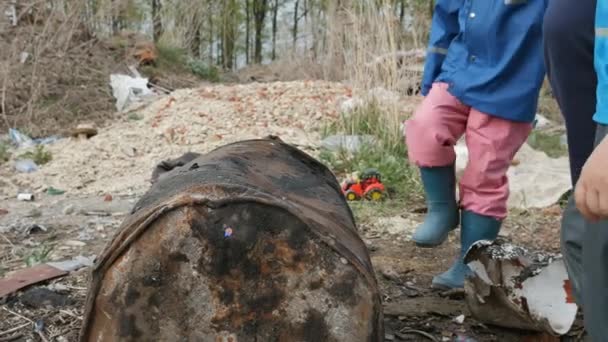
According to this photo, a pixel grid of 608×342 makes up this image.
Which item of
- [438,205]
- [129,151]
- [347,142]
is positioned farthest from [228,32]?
[438,205]

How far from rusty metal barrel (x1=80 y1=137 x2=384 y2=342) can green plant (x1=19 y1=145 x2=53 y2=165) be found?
497 cm

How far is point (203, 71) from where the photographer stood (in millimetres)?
12273

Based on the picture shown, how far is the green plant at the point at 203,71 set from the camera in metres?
12.1

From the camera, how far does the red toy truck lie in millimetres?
4406

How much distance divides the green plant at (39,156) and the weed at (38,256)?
287 centimetres

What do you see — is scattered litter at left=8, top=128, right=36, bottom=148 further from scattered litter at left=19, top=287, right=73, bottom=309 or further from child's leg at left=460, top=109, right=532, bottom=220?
child's leg at left=460, top=109, right=532, bottom=220

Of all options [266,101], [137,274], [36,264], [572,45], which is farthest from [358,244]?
[266,101]

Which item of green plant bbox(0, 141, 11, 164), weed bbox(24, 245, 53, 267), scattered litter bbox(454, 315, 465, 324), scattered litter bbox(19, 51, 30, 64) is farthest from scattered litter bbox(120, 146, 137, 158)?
scattered litter bbox(454, 315, 465, 324)

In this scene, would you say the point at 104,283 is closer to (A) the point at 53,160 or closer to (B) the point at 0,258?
(B) the point at 0,258

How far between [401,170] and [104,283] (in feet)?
11.1

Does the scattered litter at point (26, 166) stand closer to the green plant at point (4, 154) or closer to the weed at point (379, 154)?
the green plant at point (4, 154)

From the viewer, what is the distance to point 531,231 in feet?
13.0

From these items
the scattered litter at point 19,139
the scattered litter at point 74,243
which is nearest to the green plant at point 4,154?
the scattered litter at point 19,139

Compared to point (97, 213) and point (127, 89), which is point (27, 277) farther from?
point (127, 89)
